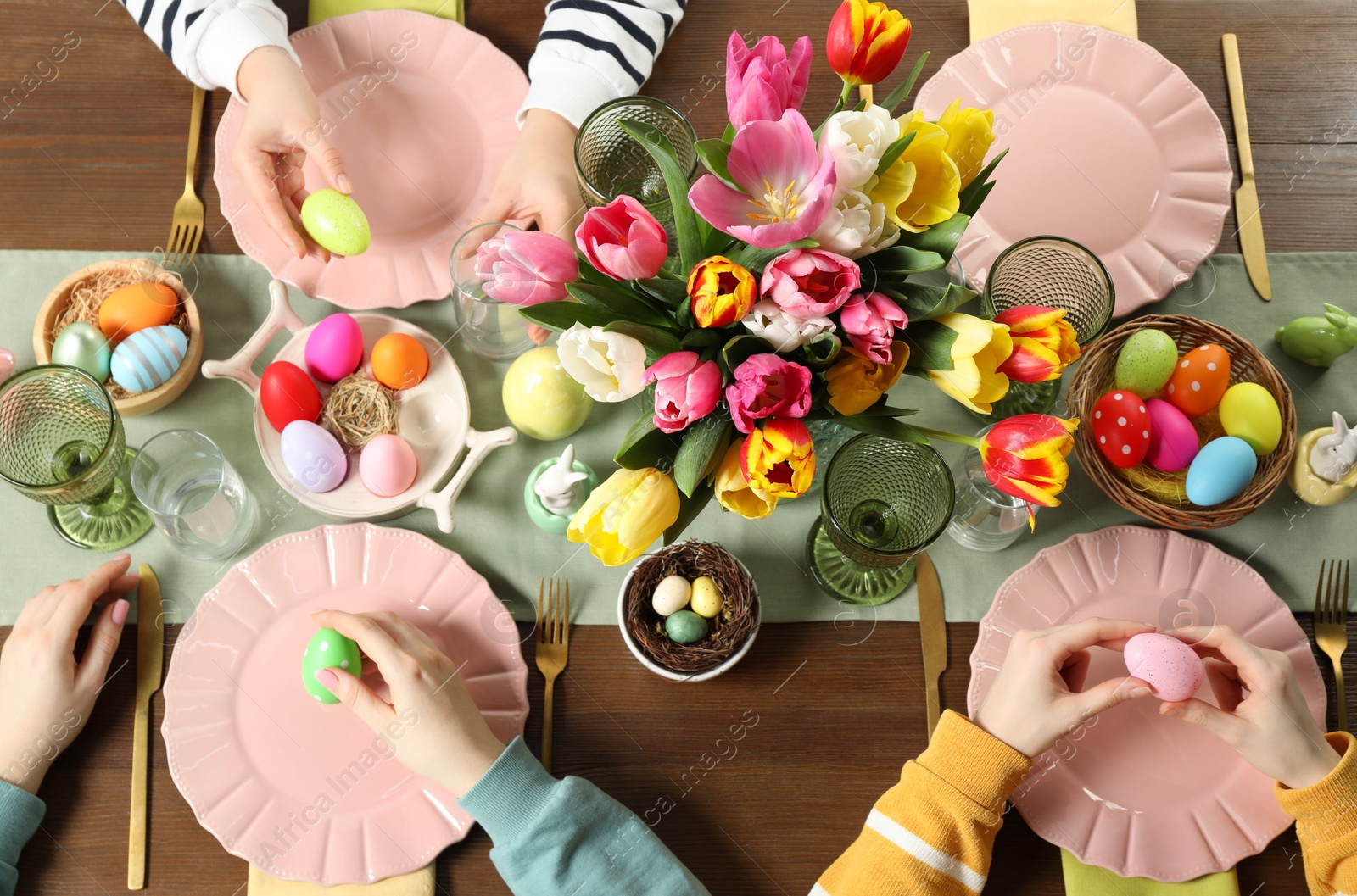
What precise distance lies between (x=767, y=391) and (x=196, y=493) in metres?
0.67

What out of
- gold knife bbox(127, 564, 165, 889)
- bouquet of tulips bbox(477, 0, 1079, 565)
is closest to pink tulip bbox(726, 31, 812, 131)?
bouquet of tulips bbox(477, 0, 1079, 565)

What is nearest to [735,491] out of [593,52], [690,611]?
[690,611]

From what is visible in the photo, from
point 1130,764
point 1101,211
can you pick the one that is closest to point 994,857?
point 1130,764

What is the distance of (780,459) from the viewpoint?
0.47m

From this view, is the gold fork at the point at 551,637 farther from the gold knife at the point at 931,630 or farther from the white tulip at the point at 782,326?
the white tulip at the point at 782,326

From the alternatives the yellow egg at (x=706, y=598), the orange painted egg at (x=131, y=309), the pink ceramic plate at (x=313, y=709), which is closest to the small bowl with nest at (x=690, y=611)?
the yellow egg at (x=706, y=598)

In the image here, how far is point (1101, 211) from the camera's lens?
93cm

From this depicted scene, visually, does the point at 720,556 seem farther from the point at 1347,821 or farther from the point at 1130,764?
the point at 1347,821

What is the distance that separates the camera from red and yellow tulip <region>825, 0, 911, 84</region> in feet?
1.59

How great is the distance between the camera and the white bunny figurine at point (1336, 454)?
813mm

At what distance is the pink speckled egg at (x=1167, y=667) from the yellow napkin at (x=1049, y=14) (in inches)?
27.3

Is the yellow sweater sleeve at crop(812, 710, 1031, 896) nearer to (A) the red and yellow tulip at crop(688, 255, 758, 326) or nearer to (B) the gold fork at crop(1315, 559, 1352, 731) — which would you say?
(B) the gold fork at crop(1315, 559, 1352, 731)

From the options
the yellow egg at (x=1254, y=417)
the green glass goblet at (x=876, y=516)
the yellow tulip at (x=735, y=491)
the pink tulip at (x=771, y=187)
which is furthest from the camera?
the yellow egg at (x=1254, y=417)

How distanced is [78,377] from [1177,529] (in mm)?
1087
